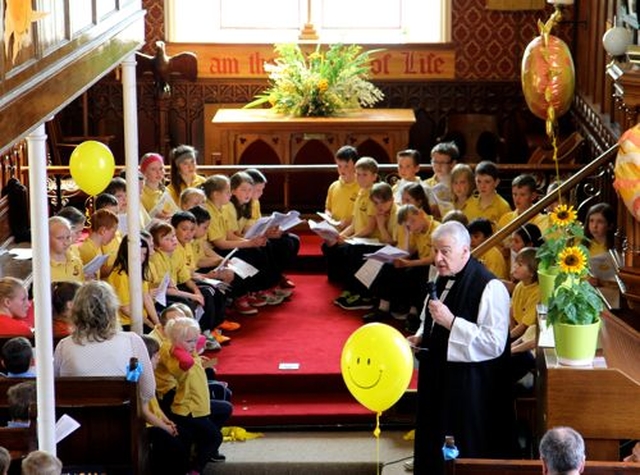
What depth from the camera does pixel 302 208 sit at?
14.6 m

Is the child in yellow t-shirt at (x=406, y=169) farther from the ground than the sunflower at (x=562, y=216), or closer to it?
closer to it

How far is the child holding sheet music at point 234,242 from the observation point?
1134 cm

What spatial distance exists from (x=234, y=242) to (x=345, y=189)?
1.26 m

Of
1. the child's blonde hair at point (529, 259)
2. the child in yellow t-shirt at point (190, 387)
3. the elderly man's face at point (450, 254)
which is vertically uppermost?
the elderly man's face at point (450, 254)

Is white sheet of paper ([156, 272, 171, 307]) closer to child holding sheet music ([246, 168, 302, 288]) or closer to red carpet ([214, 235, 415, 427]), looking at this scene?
red carpet ([214, 235, 415, 427])

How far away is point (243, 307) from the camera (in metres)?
11.5

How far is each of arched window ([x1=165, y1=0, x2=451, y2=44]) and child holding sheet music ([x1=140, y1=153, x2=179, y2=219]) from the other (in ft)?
16.5

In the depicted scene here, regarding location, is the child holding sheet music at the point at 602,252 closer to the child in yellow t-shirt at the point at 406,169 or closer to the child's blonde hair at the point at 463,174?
the child's blonde hair at the point at 463,174

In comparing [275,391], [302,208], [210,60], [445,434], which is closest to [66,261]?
[275,391]

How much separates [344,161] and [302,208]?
2.46 m

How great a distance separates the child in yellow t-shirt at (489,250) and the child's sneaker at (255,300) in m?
1.89

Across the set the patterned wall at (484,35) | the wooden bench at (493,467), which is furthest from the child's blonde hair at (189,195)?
the patterned wall at (484,35)

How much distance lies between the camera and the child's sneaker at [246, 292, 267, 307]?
11594mm

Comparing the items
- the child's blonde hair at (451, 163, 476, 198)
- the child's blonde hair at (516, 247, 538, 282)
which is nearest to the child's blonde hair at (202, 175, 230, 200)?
the child's blonde hair at (451, 163, 476, 198)
